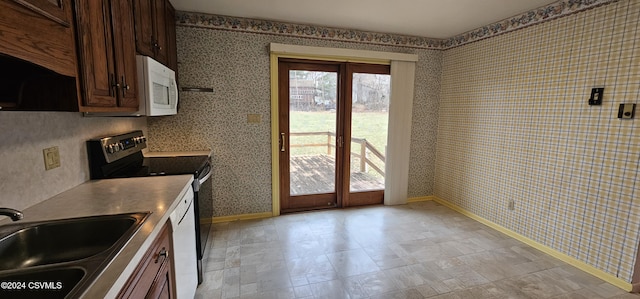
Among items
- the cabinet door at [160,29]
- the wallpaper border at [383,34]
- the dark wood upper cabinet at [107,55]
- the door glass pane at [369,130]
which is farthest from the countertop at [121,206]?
the door glass pane at [369,130]

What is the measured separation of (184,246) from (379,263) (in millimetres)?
1628

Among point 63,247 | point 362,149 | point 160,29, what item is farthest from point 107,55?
point 362,149

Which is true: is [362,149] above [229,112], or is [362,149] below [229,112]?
below

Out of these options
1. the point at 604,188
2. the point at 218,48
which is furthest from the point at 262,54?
the point at 604,188

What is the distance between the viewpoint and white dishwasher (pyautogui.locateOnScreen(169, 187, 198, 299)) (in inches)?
59.0

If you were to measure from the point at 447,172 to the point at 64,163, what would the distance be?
409 centimetres

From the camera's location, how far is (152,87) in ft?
6.16

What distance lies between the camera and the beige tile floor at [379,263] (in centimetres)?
208

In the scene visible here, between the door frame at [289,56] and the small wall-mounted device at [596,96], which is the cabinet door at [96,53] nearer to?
the door frame at [289,56]

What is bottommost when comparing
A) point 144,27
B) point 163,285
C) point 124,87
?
point 163,285

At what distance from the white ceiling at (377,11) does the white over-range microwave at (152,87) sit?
1.02 metres

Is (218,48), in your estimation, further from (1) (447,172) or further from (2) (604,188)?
(2) (604,188)

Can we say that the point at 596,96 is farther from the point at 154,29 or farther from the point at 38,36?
the point at 154,29

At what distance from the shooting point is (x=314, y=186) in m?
3.73
